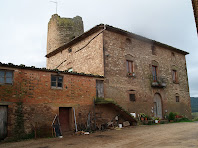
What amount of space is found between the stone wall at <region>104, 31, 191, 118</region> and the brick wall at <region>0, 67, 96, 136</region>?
2236 mm

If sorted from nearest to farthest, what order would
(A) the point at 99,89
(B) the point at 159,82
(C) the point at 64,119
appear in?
(C) the point at 64,119 < (A) the point at 99,89 < (B) the point at 159,82

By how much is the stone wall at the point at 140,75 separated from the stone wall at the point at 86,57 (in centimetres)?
58

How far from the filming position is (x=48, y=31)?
2361cm

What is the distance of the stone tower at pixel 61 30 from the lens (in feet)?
72.5

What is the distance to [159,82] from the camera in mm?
17484

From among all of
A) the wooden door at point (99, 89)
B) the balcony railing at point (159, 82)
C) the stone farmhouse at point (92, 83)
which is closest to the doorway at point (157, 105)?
the stone farmhouse at point (92, 83)

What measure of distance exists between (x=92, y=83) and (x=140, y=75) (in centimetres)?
543

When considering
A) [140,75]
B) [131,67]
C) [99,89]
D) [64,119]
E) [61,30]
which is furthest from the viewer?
[61,30]

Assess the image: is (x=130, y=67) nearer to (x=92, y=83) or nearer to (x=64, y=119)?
(x=92, y=83)

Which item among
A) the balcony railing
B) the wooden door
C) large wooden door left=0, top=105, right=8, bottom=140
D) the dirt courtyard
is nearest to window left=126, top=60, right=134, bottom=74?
the balcony railing

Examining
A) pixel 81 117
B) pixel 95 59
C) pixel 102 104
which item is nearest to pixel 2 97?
pixel 81 117

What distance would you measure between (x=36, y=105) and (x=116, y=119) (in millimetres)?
5934

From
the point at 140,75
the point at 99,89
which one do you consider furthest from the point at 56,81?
the point at 140,75

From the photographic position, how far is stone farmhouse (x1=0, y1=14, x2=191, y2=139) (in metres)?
9.95
